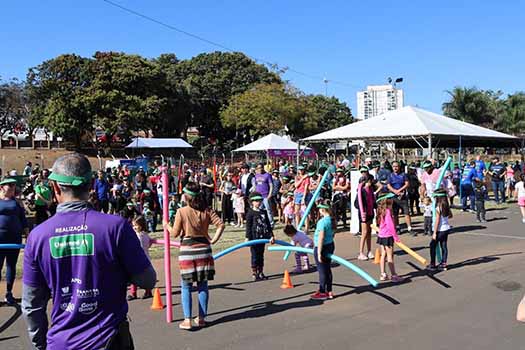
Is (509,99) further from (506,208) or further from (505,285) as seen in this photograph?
(505,285)

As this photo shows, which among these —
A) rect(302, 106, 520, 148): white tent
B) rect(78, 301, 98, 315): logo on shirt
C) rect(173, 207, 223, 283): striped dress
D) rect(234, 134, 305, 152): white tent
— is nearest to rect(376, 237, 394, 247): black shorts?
rect(173, 207, 223, 283): striped dress

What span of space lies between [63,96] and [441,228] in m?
48.6

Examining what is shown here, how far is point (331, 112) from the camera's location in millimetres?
83250

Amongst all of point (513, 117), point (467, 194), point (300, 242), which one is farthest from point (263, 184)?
point (513, 117)

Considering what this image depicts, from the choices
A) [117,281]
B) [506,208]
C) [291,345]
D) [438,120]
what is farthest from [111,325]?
[438,120]

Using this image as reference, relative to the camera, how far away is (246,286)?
8.65m

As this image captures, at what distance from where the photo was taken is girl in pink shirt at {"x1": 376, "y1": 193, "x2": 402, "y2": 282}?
863 centimetres

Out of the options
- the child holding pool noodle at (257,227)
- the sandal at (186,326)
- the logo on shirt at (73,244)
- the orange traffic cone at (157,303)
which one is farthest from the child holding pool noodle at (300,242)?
the logo on shirt at (73,244)

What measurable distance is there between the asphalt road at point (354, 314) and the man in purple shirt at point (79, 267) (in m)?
3.20

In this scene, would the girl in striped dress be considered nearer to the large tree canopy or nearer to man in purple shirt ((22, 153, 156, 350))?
man in purple shirt ((22, 153, 156, 350))

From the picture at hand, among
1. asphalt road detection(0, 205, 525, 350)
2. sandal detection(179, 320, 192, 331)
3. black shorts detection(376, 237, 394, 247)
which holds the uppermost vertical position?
black shorts detection(376, 237, 394, 247)

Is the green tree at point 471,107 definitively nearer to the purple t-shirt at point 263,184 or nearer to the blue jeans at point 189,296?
the purple t-shirt at point 263,184

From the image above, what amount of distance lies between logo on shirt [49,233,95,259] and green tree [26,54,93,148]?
50.5 meters

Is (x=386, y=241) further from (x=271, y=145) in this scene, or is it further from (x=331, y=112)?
(x=331, y=112)
